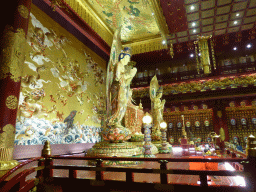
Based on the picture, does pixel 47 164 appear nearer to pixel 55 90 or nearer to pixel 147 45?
pixel 55 90

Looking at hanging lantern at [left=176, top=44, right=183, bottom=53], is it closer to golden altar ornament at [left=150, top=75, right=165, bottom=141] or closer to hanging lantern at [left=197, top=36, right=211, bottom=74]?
hanging lantern at [left=197, top=36, right=211, bottom=74]

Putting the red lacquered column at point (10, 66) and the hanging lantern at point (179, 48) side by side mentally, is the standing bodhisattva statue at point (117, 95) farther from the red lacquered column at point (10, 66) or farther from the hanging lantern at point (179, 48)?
the hanging lantern at point (179, 48)

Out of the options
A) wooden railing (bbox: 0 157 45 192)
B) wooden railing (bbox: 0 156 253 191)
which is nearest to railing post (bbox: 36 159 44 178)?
wooden railing (bbox: 0 156 253 191)

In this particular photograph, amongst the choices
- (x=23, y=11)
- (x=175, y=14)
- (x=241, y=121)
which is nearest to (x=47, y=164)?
(x=23, y=11)

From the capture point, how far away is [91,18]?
19.5ft

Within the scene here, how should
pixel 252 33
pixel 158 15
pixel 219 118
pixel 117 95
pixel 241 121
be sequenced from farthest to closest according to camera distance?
pixel 241 121 < pixel 219 118 < pixel 252 33 < pixel 158 15 < pixel 117 95

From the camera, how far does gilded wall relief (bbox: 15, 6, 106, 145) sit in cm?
371

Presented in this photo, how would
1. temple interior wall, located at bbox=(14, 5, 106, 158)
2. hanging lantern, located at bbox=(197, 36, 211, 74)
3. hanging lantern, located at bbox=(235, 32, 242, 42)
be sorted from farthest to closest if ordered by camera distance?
1. hanging lantern, located at bbox=(235, 32, 242, 42)
2. hanging lantern, located at bbox=(197, 36, 211, 74)
3. temple interior wall, located at bbox=(14, 5, 106, 158)

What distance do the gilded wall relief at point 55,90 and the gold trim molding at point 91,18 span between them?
729mm

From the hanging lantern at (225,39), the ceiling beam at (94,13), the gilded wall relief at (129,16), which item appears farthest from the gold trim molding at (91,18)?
the hanging lantern at (225,39)

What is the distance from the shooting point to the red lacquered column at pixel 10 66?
188cm

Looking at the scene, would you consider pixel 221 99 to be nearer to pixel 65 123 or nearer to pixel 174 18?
pixel 174 18

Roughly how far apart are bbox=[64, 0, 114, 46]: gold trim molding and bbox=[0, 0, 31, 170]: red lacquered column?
2.94 meters

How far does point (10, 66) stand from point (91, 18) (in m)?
4.55
